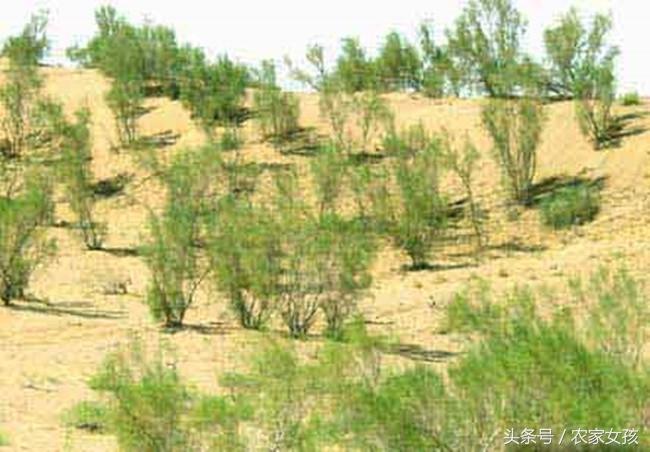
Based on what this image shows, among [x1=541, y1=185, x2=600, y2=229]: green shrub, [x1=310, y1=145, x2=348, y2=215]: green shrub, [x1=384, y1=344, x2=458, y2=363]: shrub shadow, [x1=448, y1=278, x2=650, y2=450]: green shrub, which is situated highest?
[x1=310, y1=145, x2=348, y2=215]: green shrub

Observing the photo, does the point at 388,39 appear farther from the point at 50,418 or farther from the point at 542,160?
the point at 50,418

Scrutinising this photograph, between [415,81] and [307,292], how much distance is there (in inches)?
1095

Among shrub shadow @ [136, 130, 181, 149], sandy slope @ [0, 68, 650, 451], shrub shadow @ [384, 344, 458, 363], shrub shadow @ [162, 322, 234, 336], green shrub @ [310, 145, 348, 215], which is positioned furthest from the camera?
shrub shadow @ [136, 130, 181, 149]

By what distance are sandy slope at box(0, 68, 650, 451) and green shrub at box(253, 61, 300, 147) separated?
2.05 ft

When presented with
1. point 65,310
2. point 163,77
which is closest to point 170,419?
point 65,310

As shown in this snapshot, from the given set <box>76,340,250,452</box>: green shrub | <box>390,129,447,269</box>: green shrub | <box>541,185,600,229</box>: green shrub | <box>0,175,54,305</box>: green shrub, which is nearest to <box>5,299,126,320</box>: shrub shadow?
<box>0,175,54,305</box>: green shrub

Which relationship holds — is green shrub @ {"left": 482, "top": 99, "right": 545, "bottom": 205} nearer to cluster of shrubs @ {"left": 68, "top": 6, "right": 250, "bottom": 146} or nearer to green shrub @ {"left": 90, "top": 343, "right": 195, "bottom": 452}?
cluster of shrubs @ {"left": 68, "top": 6, "right": 250, "bottom": 146}

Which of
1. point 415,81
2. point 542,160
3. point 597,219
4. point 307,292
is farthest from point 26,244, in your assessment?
point 415,81

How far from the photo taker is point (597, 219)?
35.4 meters

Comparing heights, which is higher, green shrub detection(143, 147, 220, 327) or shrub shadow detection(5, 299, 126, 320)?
green shrub detection(143, 147, 220, 327)

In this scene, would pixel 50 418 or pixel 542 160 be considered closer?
pixel 50 418

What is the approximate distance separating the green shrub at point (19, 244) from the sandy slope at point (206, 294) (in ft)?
2.34

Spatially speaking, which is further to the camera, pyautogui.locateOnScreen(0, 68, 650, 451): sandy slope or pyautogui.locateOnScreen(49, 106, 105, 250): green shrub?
pyautogui.locateOnScreen(49, 106, 105, 250): green shrub

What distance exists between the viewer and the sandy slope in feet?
64.5
